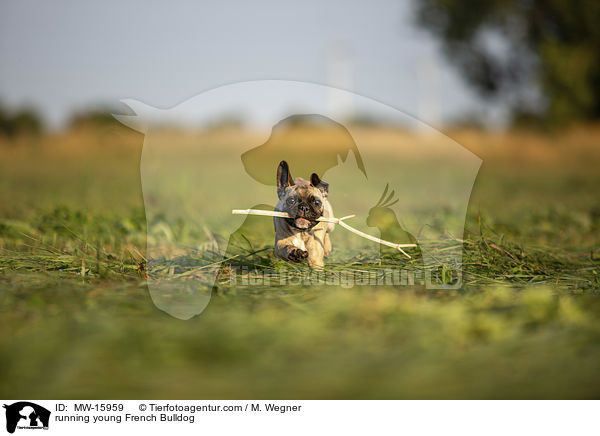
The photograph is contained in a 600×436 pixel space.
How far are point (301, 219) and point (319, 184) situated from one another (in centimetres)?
29

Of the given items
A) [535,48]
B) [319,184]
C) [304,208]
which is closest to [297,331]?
[304,208]

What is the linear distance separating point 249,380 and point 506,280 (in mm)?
2192

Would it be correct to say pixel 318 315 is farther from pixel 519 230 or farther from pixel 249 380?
pixel 519 230

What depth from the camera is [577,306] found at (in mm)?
2797

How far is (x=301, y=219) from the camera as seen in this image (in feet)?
11.3
